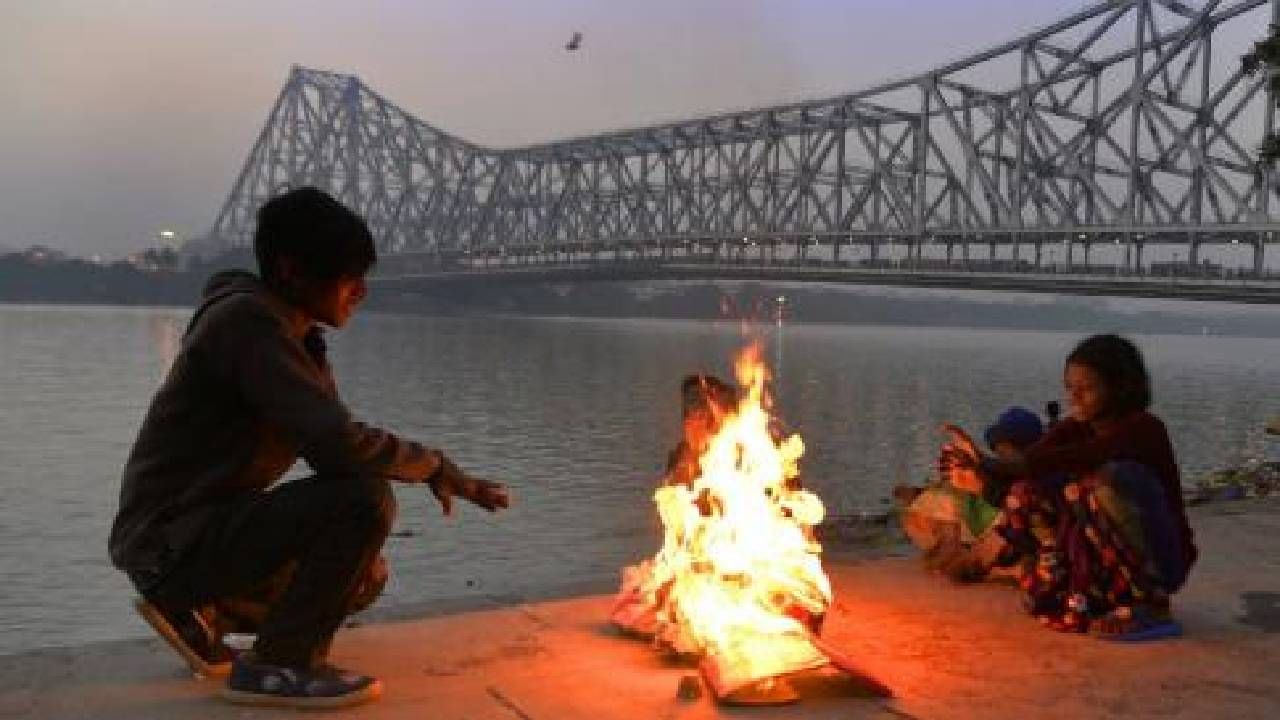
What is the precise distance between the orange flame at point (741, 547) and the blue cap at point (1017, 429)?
1.51 meters

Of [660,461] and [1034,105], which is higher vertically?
[1034,105]

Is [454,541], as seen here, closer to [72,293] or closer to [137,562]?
[137,562]

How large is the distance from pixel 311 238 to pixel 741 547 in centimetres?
173

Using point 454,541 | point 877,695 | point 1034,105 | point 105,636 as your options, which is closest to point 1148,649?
point 877,695

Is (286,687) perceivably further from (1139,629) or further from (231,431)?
(1139,629)

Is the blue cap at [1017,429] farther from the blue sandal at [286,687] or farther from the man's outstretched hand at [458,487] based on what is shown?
the blue sandal at [286,687]

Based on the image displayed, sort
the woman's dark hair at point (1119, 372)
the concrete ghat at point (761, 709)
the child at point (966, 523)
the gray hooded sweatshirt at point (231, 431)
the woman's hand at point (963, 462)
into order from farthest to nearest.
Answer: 1. the child at point (966, 523)
2. the woman's hand at point (963, 462)
3. the woman's dark hair at point (1119, 372)
4. the concrete ghat at point (761, 709)
5. the gray hooded sweatshirt at point (231, 431)

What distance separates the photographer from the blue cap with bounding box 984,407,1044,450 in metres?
5.50

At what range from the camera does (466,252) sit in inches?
4045

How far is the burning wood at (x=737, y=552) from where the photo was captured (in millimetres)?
4020

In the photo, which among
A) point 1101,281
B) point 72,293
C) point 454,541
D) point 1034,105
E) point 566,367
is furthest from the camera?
point 72,293

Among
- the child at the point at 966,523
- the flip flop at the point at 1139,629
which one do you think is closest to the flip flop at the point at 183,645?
the flip flop at the point at 1139,629

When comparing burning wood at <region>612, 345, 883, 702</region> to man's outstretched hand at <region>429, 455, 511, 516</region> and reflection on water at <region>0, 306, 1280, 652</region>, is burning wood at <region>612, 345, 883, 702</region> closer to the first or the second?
man's outstretched hand at <region>429, 455, 511, 516</region>

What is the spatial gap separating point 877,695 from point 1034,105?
7738 cm
